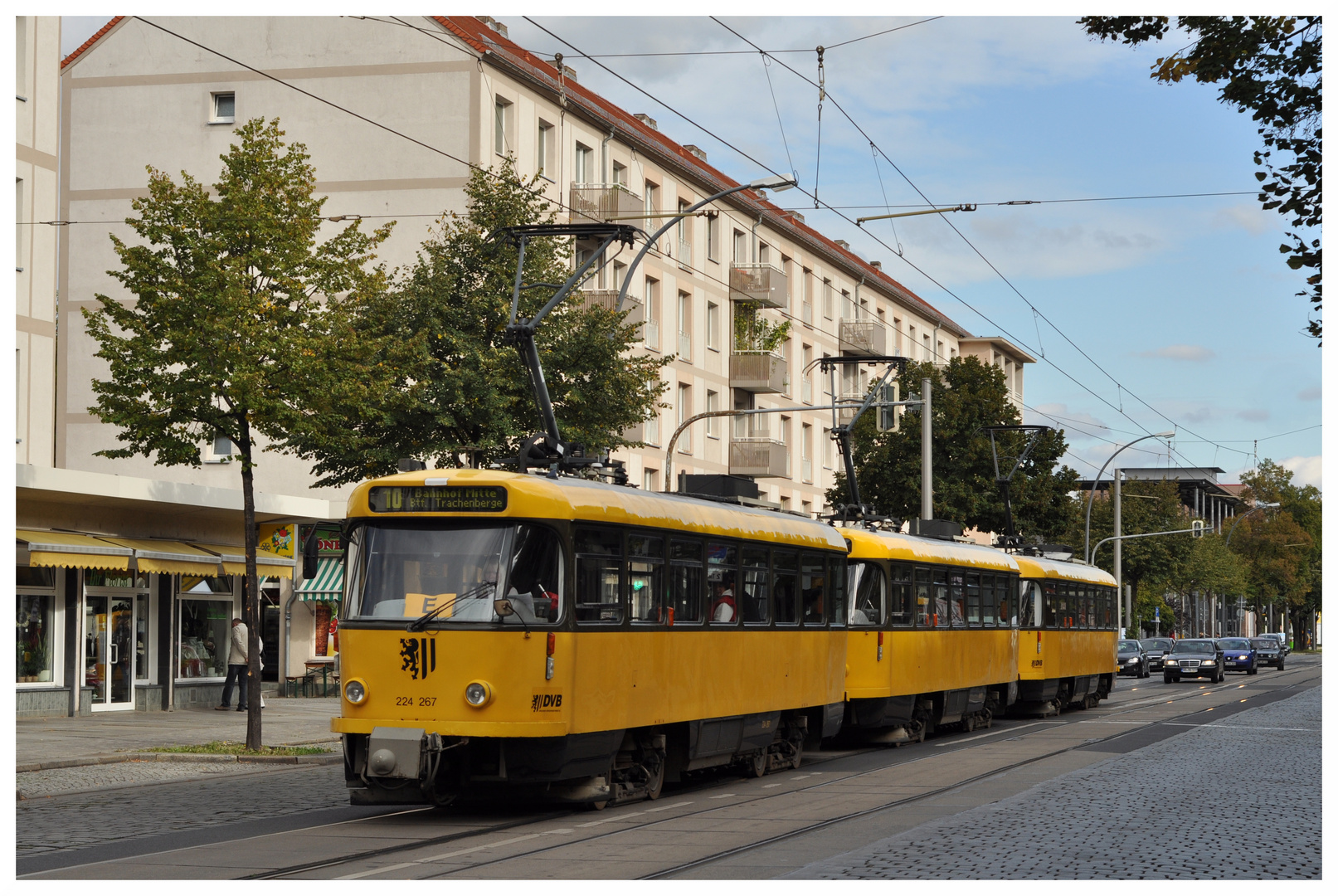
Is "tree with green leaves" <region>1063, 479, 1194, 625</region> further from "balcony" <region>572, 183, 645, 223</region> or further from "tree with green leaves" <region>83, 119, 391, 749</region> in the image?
"tree with green leaves" <region>83, 119, 391, 749</region>

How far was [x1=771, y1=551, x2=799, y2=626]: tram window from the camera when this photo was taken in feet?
57.0

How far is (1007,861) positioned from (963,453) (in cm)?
3884

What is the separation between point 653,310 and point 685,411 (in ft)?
13.0

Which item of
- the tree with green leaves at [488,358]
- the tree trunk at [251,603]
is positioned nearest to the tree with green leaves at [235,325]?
the tree trunk at [251,603]

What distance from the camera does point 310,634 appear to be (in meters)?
34.9

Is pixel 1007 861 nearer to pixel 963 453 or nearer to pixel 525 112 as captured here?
pixel 525 112

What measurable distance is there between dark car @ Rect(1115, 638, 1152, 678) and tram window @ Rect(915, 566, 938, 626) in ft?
114

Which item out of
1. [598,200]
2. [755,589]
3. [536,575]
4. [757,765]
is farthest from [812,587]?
[598,200]

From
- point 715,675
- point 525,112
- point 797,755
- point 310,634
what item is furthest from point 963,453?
point 715,675

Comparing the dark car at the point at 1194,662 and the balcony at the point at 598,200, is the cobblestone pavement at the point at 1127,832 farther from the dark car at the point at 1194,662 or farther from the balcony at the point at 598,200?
the dark car at the point at 1194,662

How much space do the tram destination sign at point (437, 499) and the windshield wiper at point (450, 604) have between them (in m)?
0.58

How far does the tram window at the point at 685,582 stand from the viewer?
15.0 metres

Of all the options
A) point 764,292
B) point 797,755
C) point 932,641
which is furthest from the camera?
point 764,292

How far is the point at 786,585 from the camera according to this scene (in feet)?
58.0
